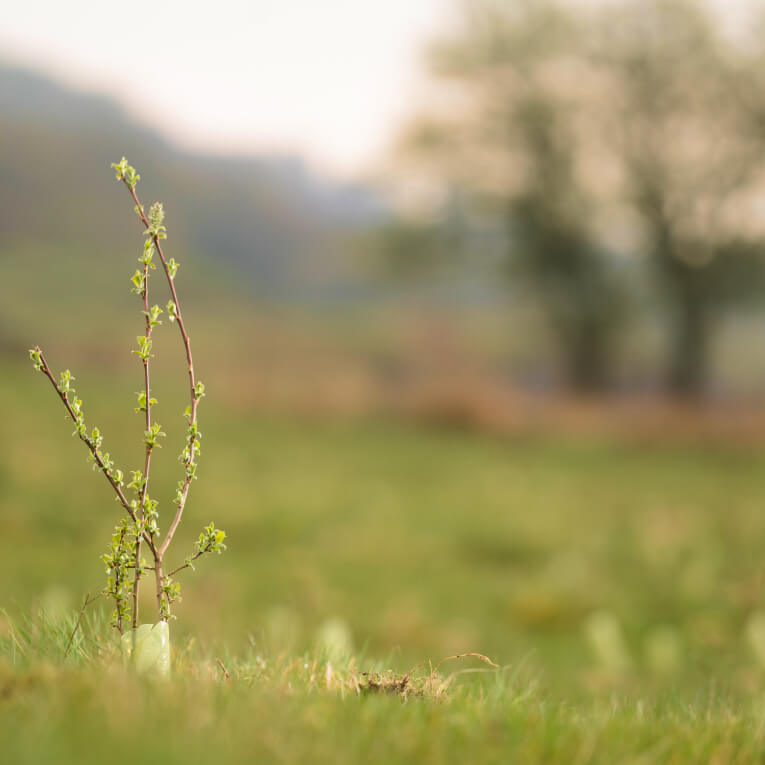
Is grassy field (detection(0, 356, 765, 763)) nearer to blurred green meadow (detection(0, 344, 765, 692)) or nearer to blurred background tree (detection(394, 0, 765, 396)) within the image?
blurred green meadow (detection(0, 344, 765, 692))

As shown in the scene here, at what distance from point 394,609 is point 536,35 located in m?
23.3

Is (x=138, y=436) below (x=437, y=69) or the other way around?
below

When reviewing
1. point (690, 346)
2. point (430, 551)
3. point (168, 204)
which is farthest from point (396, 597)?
point (168, 204)

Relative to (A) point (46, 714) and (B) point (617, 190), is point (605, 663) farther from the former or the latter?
(B) point (617, 190)

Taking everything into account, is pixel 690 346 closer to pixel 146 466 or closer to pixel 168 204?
pixel 146 466

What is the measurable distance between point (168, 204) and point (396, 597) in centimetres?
9142

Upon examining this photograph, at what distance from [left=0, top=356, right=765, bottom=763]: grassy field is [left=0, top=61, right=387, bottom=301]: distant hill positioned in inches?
2145

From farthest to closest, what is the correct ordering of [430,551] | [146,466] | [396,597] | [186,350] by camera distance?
[430,551], [396,597], [186,350], [146,466]

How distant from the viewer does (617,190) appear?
24000 millimetres

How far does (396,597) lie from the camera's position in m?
6.14

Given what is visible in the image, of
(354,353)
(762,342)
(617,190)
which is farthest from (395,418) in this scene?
(762,342)

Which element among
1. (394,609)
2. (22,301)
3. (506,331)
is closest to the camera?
(394,609)

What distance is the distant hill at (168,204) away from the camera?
86875 millimetres

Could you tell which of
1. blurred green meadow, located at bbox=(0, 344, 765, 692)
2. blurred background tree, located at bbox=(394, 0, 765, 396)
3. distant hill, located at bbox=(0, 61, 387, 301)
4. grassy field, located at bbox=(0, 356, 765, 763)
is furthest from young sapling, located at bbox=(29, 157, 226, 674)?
distant hill, located at bbox=(0, 61, 387, 301)
